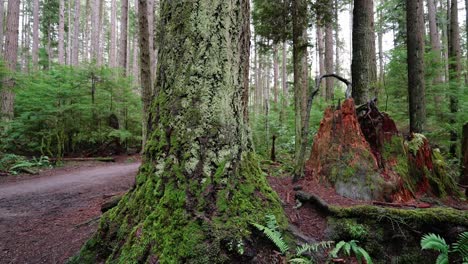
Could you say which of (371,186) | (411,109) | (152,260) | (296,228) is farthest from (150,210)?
(411,109)

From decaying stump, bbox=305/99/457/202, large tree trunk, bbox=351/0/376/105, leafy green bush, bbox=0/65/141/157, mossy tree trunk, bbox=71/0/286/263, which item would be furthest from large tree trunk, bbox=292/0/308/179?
leafy green bush, bbox=0/65/141/157

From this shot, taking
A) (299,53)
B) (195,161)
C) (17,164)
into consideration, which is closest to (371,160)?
(195,161)

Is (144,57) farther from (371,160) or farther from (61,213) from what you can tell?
(371,160)

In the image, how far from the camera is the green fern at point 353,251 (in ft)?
6.47

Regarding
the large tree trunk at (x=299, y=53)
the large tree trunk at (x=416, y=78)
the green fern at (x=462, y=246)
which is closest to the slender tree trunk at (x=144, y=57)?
the large tree trunk at (x=299, y=53)

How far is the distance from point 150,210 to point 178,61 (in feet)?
4.37

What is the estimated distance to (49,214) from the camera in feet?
14.2

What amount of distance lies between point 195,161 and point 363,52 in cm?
541

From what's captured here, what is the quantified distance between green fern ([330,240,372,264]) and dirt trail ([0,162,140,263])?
2.60 m

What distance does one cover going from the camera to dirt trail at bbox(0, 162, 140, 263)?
115 inches

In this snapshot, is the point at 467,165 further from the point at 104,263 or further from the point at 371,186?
the point at 104,263

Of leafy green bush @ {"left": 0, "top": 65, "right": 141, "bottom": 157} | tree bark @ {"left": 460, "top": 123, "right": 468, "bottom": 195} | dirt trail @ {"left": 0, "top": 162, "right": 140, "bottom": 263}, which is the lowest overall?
dirt trail @ {"left": 0, "top": 162, "right": 140, "bottom": 263}

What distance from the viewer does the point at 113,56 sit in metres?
25.6

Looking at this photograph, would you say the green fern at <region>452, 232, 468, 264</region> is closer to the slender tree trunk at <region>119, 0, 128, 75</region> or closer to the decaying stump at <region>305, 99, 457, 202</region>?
the decaying stump at <region>305, 99, 457, 202</region>
